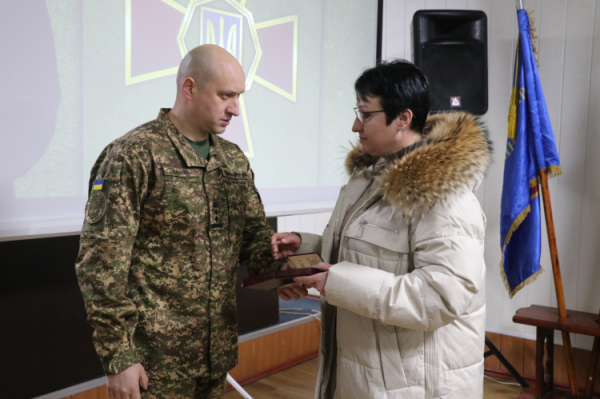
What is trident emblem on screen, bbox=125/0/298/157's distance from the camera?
212 cm

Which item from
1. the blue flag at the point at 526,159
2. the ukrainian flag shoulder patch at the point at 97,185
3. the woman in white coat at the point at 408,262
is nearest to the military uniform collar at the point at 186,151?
the ukrainian flag shoulder patch at the point at 97,185

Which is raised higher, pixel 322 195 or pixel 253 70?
pixel 253 70

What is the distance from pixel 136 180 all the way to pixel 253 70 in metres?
1.40

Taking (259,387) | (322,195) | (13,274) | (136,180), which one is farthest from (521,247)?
(13,274)

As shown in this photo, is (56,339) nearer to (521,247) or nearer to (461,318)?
(461,318)

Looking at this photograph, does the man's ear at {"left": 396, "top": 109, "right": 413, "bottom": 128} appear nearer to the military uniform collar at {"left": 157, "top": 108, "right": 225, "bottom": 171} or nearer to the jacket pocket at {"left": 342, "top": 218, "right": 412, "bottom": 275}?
Answer: the jacket pocket at {"left": 342, "top": 218, "right": 412, "bottom": 275}

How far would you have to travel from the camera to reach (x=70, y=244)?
7.22 ft

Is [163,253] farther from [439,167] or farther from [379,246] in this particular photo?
[439,167]

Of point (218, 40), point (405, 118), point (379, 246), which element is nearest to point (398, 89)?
point (405, 118)

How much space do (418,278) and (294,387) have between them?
6.74 feet

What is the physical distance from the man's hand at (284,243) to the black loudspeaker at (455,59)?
1.63m

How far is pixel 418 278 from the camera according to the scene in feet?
4.31

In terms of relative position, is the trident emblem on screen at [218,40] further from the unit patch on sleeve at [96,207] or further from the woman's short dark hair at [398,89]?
the woman's short dark hair at [398,89]

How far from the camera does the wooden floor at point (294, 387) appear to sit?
2990mm
